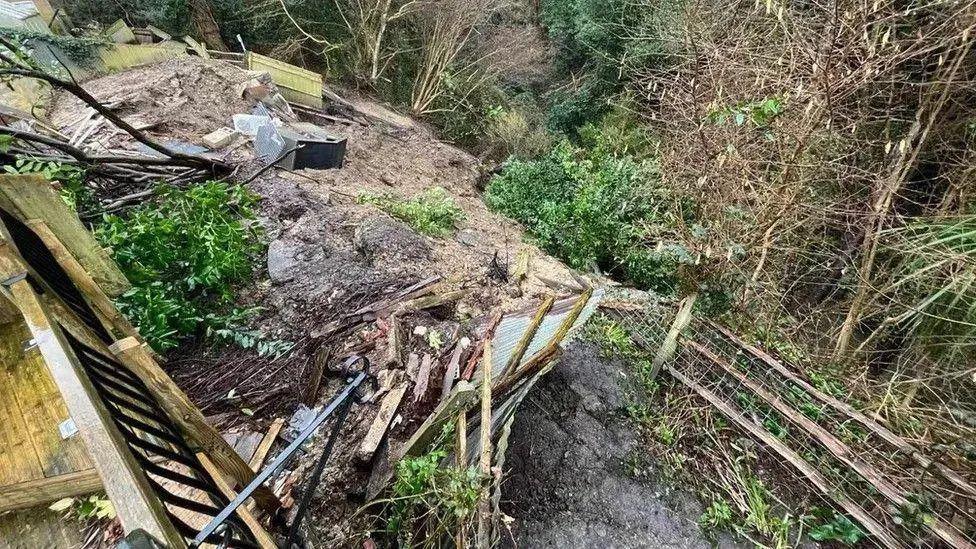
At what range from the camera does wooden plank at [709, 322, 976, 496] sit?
3.01m

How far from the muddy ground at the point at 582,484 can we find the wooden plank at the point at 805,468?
83 cm

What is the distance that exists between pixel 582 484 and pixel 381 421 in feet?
6.35

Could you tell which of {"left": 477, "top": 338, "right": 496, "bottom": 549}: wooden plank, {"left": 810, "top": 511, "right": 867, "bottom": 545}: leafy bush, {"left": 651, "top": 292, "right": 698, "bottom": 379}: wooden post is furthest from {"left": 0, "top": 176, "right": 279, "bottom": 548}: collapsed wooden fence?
{"left": 810, "top": 511, "right": 867, "bottom": 545}: leafy bush

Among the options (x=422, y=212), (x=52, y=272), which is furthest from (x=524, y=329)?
(x=422, y=212)

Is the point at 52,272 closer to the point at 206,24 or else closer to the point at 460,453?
the point at 460,453

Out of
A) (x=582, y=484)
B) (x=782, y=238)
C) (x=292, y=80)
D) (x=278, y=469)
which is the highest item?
(x=278, y=469)

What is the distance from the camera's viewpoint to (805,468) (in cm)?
364

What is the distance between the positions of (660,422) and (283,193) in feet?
18.3

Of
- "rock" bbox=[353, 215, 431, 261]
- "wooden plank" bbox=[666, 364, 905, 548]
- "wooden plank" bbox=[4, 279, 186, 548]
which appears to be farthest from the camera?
"rock" bbox=[353, 215, 431, 261]

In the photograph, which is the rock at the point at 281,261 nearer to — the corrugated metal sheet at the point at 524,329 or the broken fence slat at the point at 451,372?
the broken fence slat at the point at 451,372

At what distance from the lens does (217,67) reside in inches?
388

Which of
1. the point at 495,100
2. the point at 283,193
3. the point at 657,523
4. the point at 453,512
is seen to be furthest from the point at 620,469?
the point at 495,100

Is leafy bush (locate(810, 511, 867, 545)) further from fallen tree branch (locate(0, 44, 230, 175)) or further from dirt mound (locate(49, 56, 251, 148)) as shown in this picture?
dirt mound (locate(49, 56, 251, 148))

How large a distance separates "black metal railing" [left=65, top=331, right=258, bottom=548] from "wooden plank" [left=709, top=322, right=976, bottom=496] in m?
4.24
